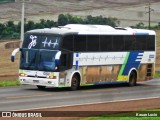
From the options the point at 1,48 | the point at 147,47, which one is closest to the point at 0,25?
the point at 1,48

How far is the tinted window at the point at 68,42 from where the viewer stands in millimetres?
29578

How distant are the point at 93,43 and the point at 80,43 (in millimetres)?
1206

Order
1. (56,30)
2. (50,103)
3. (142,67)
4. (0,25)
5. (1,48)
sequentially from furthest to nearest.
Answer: (0,25), (1,48), (142,67), (56,30), (50,103)

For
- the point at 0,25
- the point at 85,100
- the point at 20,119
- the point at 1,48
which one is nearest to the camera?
the point at 20,119

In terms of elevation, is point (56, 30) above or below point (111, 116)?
above

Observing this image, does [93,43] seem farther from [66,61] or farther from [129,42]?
[129,42]

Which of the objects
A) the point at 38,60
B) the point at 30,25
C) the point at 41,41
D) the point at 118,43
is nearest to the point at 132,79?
the point at 118,43

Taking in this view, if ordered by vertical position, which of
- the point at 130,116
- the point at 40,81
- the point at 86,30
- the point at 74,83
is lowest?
the point at 74,83

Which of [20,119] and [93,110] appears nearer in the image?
[20,119]

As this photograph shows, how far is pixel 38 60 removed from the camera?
97.1 ft

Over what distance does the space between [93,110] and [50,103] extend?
106 inches

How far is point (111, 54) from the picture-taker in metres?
33.2

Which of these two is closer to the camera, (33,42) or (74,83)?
(33,42)

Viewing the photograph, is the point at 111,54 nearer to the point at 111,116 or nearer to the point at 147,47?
the point at 147,47
